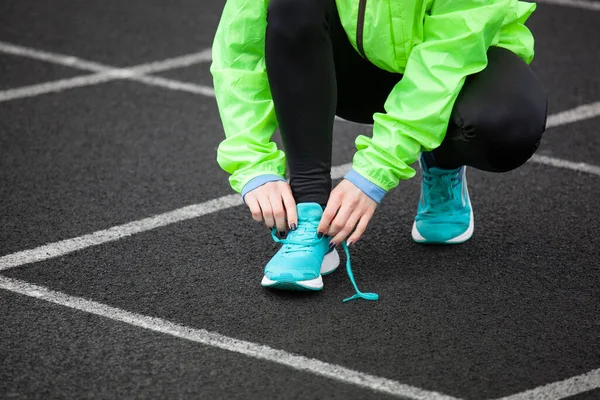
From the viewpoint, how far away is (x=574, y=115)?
4.53 metres

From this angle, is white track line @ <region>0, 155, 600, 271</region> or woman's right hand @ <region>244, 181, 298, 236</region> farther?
white track line @ <region>0, 155, 600, 271</region>

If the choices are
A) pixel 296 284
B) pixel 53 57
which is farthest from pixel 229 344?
pixel 53 57

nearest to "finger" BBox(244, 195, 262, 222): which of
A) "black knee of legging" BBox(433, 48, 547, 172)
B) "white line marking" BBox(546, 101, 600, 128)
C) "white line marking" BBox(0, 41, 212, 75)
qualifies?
"black knee of legging" BBox(433, 48, 547, 172)

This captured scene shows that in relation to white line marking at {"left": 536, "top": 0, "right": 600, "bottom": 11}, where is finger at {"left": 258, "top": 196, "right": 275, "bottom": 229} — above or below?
above

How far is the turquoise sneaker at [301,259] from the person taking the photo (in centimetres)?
287

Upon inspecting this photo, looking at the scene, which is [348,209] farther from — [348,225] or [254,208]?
[254,208]

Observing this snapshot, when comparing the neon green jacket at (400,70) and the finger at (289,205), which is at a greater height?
the neon green jacket at (400,70)

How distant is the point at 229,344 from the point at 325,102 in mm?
761

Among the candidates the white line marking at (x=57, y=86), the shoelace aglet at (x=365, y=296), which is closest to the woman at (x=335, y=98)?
the shoelace aglet at (x=365, y=296)

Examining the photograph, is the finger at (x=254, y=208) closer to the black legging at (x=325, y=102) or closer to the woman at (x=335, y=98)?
the woman at (x=335, y=98)

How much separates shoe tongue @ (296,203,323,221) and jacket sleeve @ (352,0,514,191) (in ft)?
0.62

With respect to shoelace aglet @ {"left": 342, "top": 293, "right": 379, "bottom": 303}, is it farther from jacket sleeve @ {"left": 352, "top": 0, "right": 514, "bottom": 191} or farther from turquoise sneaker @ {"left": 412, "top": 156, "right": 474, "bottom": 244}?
turquoise sneaker @ {"left": 412, "top": 156, "right": 474, "bottom": 244}

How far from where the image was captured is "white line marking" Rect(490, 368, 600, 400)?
237 centimetres

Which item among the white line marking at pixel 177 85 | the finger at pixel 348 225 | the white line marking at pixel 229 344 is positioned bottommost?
the white line marking at pixel 177 85
